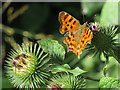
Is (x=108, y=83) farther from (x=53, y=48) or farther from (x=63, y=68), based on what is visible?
(x=53, y=48)

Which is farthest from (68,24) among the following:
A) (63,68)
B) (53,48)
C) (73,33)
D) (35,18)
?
(35,18)

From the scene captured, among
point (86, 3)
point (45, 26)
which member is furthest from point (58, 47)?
point (45, 26)

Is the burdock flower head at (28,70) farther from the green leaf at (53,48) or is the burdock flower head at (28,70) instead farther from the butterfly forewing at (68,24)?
the butterfly forewing at (68,24)

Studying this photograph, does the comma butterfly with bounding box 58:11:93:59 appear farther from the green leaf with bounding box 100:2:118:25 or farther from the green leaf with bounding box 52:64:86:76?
the green leaf with bounding box 100:2:118:25

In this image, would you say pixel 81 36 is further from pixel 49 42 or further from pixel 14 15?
pixel 14 15

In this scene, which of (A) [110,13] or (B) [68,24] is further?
(A) [110,13]

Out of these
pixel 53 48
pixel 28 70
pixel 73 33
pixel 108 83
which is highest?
pixel 73 33

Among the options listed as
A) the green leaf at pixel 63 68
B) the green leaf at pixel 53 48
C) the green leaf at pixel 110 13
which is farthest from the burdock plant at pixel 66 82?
the green leaf at pixel 110 13
